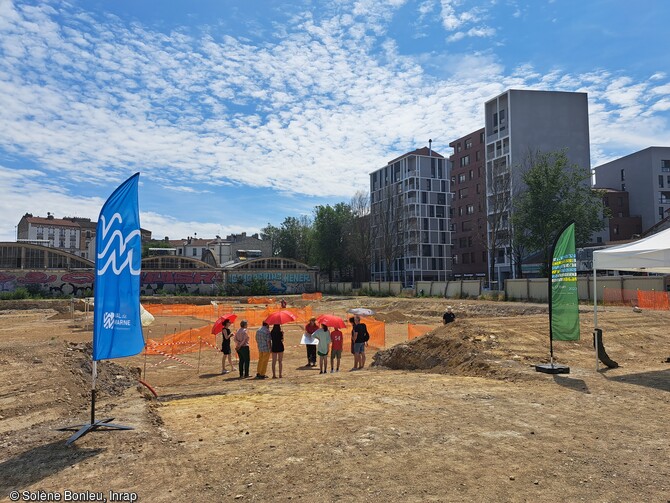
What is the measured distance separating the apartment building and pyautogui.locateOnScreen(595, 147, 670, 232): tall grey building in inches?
882

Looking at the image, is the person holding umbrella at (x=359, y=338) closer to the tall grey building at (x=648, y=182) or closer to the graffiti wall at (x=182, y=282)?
the graffiti wall at (x=182, y=282)

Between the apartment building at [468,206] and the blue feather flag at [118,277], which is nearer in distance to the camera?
the blue feather flag at [118,277]

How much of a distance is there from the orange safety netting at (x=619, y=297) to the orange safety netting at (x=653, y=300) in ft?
4.17

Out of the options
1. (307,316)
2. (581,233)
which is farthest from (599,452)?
(581,233)

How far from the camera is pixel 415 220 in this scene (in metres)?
81.2

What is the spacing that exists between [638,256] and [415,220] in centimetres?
7018


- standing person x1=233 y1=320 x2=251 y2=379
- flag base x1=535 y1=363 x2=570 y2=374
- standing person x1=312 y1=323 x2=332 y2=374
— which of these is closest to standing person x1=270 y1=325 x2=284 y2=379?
standing person x1=233 y1=320 x2=251 y2=379

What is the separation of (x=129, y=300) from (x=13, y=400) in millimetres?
3845

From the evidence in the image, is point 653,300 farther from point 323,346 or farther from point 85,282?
point 85,282

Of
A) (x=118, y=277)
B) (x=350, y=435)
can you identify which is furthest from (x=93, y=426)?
(x=350, y=435)

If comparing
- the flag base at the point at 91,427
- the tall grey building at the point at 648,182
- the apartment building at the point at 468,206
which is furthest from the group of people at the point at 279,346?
the tall grey building at the point at 648,182

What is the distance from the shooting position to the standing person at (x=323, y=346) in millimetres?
14602

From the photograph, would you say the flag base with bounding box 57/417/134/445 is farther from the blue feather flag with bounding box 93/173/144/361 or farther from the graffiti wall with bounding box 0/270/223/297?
the graffiti wall with bounding box 0/270/223/297

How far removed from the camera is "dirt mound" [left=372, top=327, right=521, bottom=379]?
12.6 m
